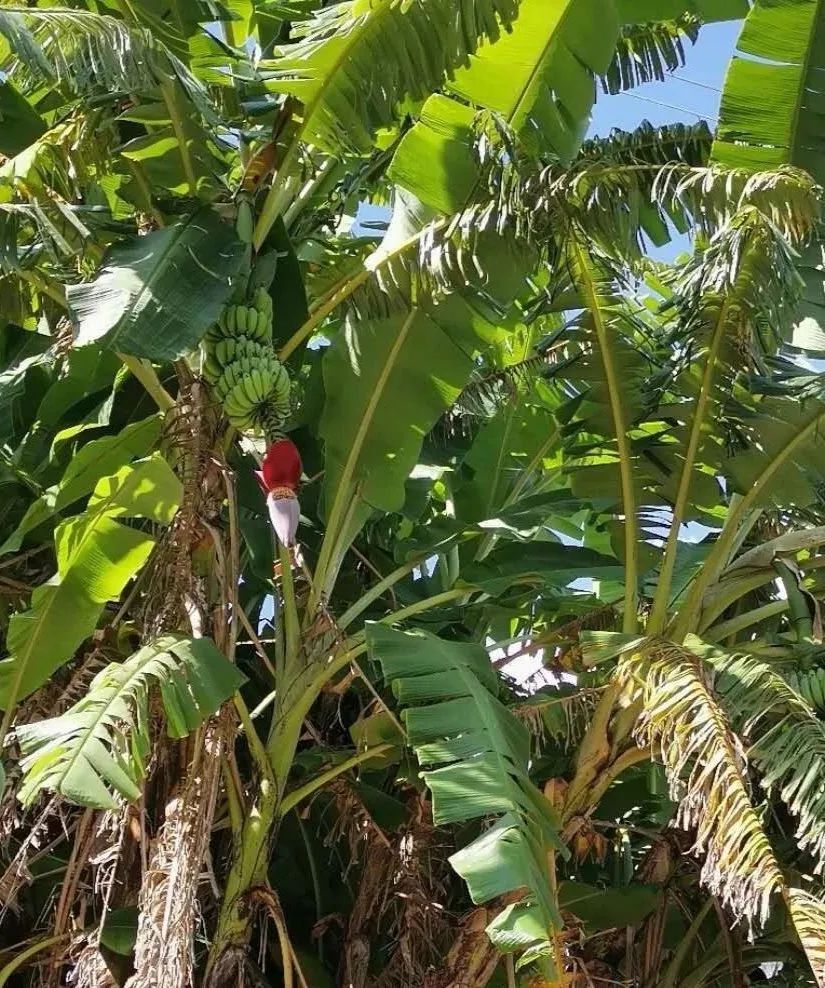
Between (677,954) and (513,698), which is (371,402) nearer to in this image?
(513,698)

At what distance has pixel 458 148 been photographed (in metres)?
2.57

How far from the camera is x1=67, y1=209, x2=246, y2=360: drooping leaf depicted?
218 cm

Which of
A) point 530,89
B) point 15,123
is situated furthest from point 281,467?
point 15,123

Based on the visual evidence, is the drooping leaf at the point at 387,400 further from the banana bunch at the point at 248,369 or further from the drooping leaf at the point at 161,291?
the drooping leaf at the point at 161,291

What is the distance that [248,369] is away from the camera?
93.5 inches

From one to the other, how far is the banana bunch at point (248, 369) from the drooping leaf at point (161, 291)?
121 mm

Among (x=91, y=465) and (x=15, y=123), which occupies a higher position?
(x=15, y=123)

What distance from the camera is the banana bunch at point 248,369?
7.78 feet

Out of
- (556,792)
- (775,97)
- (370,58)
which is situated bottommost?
(556,792)

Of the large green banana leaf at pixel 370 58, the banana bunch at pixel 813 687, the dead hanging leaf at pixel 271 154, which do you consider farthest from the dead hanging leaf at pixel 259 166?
the banana bunch at pixel 813 687

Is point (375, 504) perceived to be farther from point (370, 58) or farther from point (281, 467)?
point (370, 58)

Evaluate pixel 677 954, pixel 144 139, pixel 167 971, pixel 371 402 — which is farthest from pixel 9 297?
pixel 677 954

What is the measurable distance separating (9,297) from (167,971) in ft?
5.17

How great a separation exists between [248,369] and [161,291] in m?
0.23
